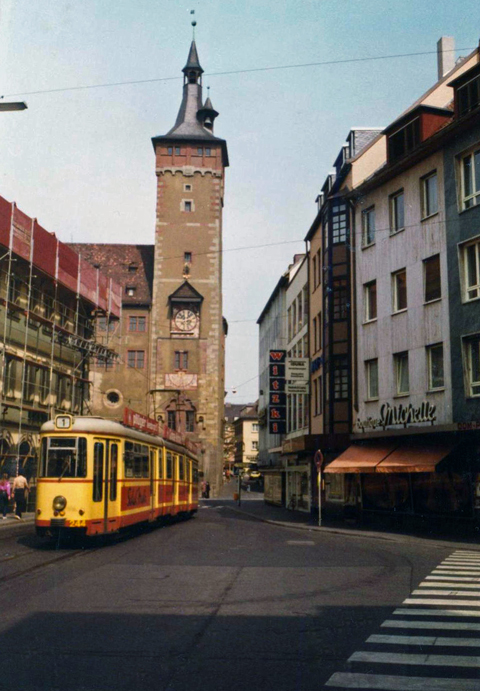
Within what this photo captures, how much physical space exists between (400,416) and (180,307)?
45018 mm

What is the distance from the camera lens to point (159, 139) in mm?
74125

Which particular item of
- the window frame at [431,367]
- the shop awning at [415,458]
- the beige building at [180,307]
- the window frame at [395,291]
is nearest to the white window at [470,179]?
the window frame at [395,291]

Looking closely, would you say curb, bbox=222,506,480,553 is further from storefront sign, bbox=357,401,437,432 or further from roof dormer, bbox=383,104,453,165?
roof dormer, bbox=383,104,453,165

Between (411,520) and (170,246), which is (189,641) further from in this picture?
(170,246)

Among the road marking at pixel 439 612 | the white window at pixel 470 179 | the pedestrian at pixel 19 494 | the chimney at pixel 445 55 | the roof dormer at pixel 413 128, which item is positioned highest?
the chimney at pixel 445 55

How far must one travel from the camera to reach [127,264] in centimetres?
7719

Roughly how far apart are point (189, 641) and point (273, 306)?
60.3 metres

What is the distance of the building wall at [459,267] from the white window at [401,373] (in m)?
3.24

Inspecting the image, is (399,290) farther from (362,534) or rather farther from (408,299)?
(362,534)

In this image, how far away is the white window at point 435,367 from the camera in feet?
85.4

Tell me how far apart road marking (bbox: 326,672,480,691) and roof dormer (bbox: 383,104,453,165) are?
23482 millimetres

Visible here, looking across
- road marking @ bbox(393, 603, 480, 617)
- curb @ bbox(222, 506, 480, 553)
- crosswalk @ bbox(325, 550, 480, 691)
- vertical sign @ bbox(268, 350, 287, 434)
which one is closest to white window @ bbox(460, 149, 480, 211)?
curb @ bbox(222, 506, 480, 553)

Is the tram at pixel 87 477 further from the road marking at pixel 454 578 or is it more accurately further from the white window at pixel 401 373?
the white window at pixel 401 373

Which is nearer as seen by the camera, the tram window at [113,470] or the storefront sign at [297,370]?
the tram window at [113,470]
